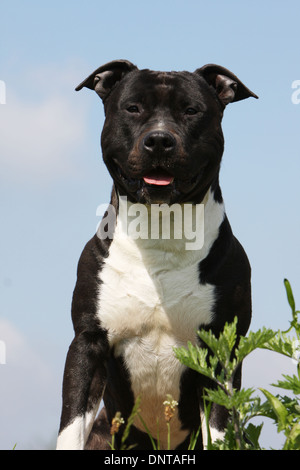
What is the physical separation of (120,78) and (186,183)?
3.67ft

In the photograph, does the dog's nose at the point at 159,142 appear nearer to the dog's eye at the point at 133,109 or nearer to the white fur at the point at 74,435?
the dog's eye at the point at 133,109

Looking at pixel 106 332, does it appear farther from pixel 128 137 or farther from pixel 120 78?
pixel 120 78

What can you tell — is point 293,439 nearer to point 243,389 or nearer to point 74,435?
point 243,389

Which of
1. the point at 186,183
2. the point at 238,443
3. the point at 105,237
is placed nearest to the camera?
the point at 238,443

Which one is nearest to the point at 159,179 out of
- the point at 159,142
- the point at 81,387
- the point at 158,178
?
the point at 158,178

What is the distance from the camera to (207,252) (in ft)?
16.6

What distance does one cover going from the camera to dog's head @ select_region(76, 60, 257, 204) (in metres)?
4.71

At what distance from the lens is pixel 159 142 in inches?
182

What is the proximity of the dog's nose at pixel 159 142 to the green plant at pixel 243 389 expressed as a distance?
2.05 m

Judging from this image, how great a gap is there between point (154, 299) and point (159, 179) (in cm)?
84

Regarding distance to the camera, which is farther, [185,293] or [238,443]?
[185,293]

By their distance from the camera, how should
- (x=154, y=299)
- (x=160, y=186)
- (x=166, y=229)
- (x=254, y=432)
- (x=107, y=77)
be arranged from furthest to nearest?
1. (x=107, y=77)
2. (x=166, y=229)
3. (x=154, y=299)
4. (x=160, y=186)
5. (x=254, y=432)

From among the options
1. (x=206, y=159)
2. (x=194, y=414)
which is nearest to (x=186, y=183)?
(x=206, y=159)

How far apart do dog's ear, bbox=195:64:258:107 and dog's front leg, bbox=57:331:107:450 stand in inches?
81.2
